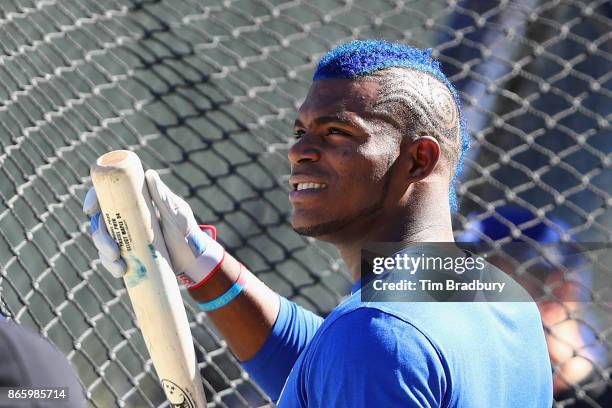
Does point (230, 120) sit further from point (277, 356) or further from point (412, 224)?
point (412, 224)

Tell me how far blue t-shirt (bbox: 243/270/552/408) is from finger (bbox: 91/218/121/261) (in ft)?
1.19

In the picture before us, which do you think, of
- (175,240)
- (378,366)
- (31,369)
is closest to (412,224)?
(378,366)

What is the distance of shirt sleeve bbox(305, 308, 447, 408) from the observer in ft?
3.96

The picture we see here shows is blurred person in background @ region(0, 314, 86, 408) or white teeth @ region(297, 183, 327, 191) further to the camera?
white teeth @ region(297, 183, 327, 191)

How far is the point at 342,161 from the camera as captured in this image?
5.00 feet

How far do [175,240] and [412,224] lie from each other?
0.43 meters

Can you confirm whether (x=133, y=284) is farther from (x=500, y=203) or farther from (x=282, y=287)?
(x=500, y=203)

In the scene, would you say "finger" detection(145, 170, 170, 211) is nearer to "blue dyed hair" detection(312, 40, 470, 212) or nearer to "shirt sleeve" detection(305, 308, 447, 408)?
"blue dyed hair" detection(312, 40, 470, 212)

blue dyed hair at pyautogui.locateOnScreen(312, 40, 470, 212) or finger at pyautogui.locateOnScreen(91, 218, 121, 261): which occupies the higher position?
blue dyed hair at pyautogui.locateOnScreen(312, 40, 470, 212)

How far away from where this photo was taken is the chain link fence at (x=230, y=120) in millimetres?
2705

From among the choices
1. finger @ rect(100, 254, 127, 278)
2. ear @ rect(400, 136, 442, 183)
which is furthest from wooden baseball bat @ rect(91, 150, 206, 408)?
ear @ rect(400, 136, 442, 183)

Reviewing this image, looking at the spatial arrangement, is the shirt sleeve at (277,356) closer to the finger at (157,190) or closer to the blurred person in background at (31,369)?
the finger at (157,190)

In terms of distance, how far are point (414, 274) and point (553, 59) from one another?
1630 millimetres

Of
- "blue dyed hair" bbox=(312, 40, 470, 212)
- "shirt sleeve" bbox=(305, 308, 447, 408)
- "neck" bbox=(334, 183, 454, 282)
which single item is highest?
"blue dyed hair" bbox=(312, 40, 470, 212)
